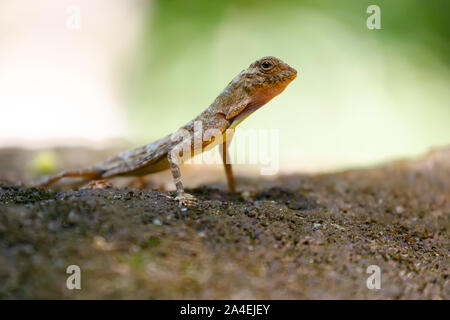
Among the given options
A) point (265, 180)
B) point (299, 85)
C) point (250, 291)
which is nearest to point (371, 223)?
point (250, 291)

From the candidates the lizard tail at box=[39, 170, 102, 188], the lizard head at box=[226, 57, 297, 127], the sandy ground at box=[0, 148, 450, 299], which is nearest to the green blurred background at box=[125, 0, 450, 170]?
the lizard head at box=[226, 57, 297, 127]

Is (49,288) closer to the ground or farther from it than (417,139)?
closer to the ground

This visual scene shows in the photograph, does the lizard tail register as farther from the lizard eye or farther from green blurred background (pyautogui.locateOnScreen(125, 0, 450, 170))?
green blurred background (pyautogui.locateOnScreen(125, 0, 450, 170))

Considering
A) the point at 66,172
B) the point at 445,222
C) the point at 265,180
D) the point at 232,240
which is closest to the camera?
the point at 232,240

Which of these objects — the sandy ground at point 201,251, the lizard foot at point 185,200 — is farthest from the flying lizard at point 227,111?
the sandy ground at point 201,251

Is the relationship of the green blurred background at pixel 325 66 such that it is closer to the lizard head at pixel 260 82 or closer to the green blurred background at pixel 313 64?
the green blurred background at pixel 313 64

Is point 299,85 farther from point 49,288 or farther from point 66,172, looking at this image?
point 49,288
